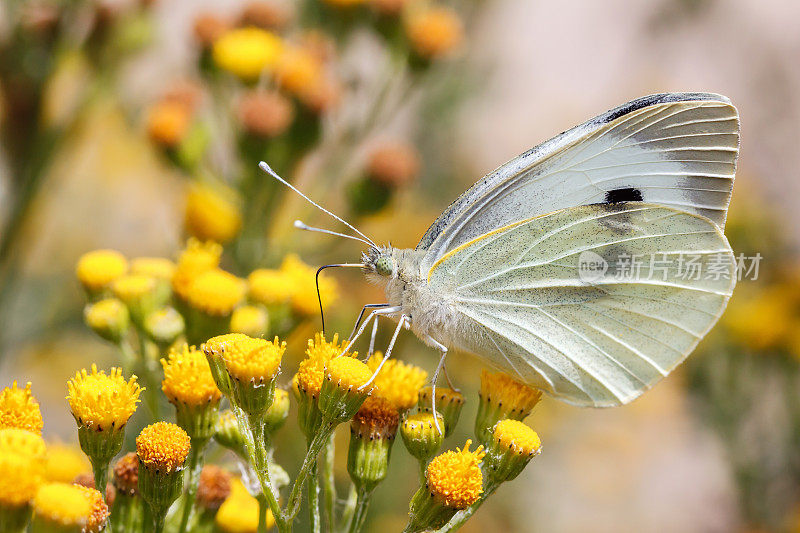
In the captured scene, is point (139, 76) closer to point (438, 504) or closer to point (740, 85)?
point (438, 504)

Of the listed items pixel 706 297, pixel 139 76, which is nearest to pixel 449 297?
pixel 706 297

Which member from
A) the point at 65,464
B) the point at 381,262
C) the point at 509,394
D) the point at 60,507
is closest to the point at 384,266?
the point at 381,262

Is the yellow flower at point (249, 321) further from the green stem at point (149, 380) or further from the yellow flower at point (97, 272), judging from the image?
the yellow flower at point (97, 272)

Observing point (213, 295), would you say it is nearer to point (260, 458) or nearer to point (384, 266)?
point (384, 266)

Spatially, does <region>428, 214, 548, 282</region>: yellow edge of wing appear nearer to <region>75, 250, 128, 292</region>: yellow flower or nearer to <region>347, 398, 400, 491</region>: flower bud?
<region>347, 398, 400, 491</region>: flower bud

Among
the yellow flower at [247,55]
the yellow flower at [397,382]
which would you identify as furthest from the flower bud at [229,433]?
the yellow flower at [247,55]
